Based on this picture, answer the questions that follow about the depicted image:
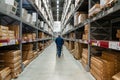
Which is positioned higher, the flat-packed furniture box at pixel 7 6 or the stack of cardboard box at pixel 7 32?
the flat-packed furniture box at pixel 7 6

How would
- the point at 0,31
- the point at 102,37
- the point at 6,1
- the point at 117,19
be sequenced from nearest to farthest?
the point at 0,31, the point at 6,1, the point at 117,19, the point at 102,37

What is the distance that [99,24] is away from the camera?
5996 mm

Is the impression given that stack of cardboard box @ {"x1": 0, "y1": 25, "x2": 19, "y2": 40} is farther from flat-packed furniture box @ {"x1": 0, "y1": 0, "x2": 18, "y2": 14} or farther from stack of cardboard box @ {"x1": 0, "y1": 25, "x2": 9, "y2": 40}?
flat-packed furniture box @ {"x1": 0, "y1": 0, "x2": 18, "y2": 14}

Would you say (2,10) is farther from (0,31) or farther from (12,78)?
(12,78)

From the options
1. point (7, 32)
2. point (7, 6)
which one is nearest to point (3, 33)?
point (7, 32)

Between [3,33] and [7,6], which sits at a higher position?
[7,6]

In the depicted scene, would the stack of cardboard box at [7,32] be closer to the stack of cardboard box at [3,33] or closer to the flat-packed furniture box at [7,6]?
the stack of cardboard box at [3,33]

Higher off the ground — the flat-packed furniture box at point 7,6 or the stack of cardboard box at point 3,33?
the flat-packed furniture box at point 7,6

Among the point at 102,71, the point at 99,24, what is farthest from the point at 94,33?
the point at 102,71

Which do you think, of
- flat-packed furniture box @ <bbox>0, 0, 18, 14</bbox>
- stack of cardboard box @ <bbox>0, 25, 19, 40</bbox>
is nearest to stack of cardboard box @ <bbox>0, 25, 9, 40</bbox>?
stack of cardboard box @ <bbox>0, 25, 19, 40</bbox>

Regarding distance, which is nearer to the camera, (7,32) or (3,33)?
(3,33)

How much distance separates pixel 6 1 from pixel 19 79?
6.22 feet

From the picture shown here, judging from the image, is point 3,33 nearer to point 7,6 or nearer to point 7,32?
point 7,32

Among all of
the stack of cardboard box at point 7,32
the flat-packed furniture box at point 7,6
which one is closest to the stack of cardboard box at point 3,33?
the stack of cardboard box at point 7,32
